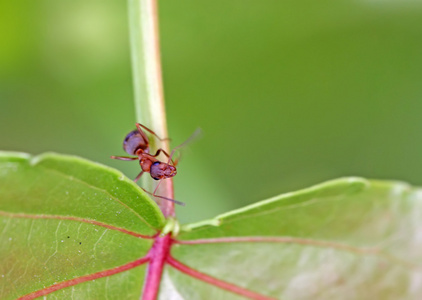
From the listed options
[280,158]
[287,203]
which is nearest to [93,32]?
[280,158]

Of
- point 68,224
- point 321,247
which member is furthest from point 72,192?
point 321,247

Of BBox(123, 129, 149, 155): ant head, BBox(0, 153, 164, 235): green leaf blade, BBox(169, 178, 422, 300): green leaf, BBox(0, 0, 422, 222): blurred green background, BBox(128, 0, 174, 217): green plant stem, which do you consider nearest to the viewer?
BBox(0, 153, 164, 235): green leaf blade

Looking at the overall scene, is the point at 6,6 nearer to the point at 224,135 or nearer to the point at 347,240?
the point at 224,135

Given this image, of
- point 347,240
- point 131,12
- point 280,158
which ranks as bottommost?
point 347,240

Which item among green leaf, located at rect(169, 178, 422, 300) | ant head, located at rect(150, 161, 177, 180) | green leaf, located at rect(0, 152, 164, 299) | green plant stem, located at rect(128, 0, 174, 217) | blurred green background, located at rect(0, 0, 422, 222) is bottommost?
green leaf, located at rect(0, 152, 164, 299)

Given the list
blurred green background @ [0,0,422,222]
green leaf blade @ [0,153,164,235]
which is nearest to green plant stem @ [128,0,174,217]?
green leaf blade @ [0,153,164,235]

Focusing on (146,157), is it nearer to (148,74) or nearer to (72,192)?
(148,74)

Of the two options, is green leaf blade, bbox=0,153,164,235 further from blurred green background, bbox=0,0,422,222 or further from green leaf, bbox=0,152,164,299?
blurred green background, bbox=0,0,422,222
